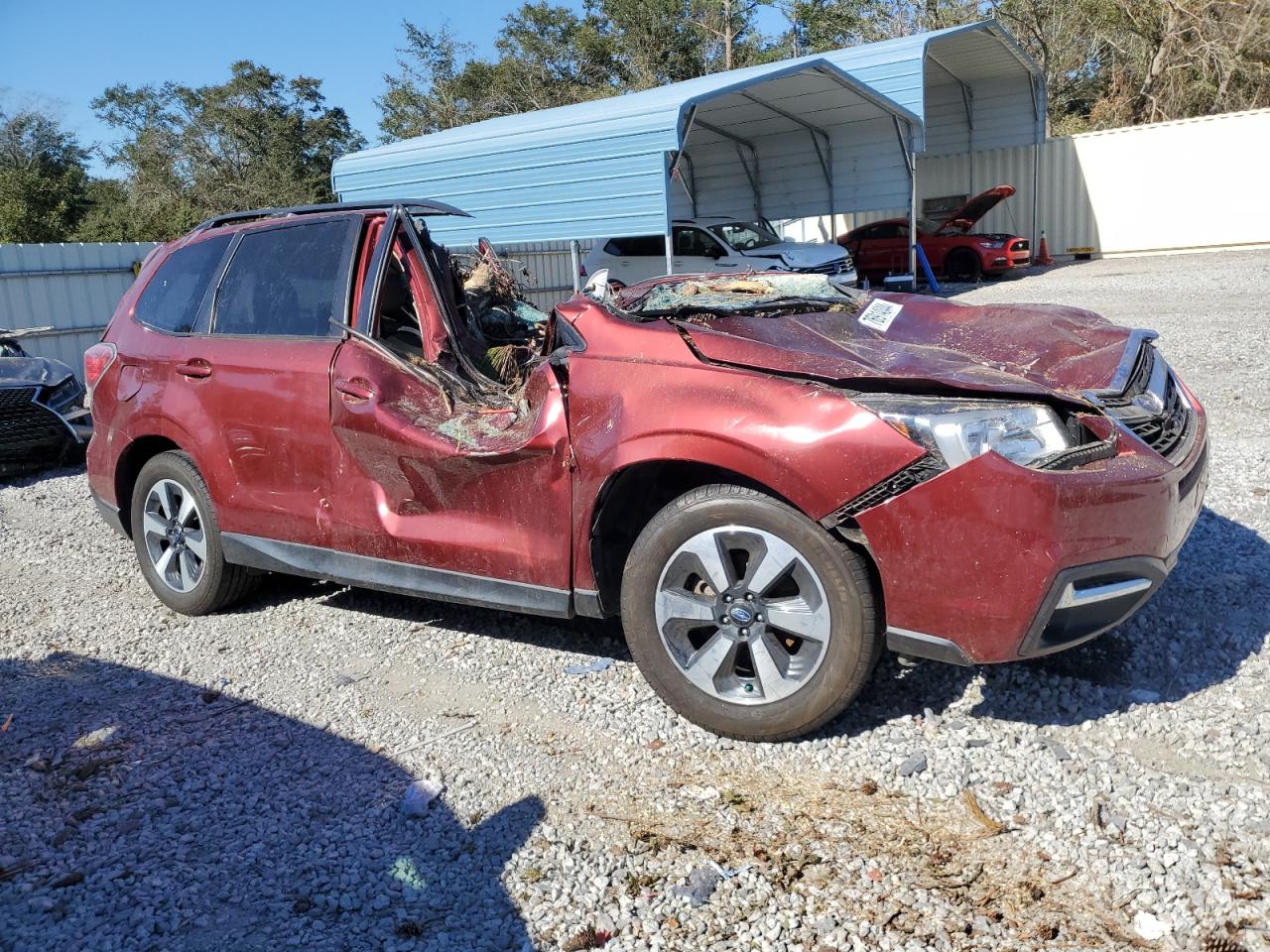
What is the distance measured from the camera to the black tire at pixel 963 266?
22.2 m

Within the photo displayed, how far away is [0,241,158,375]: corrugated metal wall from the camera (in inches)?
505

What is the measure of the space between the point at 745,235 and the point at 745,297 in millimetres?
15207

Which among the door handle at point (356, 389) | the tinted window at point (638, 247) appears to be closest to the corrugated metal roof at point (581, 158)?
the tinted window at point (638, 247)

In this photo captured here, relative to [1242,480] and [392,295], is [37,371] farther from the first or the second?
[1242,480]

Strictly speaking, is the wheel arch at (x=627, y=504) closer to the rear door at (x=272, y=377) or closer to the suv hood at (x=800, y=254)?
the rear door at (x=272, y=377)

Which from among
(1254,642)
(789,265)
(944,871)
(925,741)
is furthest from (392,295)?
(789,265)

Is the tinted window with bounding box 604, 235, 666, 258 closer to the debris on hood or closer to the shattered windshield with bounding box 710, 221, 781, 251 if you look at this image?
the shattered windshield with bounding box 710, 221, 781, 251

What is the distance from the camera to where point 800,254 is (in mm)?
18062

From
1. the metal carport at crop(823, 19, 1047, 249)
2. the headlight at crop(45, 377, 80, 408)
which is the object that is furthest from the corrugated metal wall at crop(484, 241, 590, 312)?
the headlight at crop(45, 377, 80, 408)

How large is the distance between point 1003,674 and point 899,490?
3.72 ft

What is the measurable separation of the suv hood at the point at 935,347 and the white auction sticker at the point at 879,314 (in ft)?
0.10

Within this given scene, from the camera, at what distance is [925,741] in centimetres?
332

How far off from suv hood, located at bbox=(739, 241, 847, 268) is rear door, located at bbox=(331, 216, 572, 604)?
45.9 ft

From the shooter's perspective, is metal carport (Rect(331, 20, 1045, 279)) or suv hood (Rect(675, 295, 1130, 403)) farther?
metal carport (Rect(331, 20, 1045, 279))
